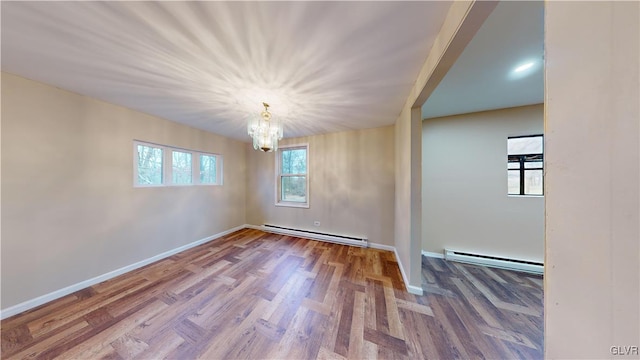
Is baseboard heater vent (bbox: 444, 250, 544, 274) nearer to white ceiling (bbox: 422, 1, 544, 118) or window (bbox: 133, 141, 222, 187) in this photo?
white ceiling (bbox: 422, 1, 544, 118)

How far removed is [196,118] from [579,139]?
11.7 feet

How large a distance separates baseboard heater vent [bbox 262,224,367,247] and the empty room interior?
5 cm

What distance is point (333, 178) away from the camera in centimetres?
355

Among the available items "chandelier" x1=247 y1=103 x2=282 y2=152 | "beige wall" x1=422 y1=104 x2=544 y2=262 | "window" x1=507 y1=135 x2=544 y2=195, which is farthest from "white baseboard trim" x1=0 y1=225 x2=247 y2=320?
"window" x1=507 y1=135 x2=544 y2=195

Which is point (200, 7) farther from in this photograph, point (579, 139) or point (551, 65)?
point (579, 139)

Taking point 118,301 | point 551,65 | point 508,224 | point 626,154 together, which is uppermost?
point 551,65

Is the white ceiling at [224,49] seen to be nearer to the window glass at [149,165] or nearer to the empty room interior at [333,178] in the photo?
the empty room interior at [333,178]

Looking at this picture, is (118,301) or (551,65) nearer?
(551,65)

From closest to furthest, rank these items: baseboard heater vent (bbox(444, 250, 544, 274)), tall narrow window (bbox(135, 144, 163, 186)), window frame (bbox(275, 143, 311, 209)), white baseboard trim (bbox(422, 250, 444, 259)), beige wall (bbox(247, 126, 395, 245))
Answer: baseboard heater vent (bbox(444, 250, 544, 274)) < tall narrow window (bbox(135, 144, 163, 186)) < white baseboard trim (bbox(422, 250, 444, 259)) < beige wall (bbox(247, 126, 395, 245)) < window frame (bbox(275, 143, 311, 209))

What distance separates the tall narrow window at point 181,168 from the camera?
10.1 ft

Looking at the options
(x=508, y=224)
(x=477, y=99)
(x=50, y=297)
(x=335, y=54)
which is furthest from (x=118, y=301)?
(x=508, y=224)

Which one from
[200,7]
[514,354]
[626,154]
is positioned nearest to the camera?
[626,154]

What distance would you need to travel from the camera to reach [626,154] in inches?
12.6

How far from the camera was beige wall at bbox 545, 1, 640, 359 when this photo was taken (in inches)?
12.3
